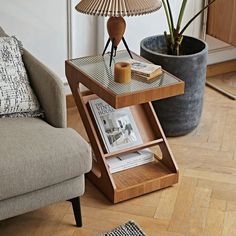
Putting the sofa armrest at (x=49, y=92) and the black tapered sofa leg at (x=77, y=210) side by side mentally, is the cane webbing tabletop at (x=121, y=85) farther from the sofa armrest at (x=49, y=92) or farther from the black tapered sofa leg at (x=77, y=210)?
the black tapered sofa leg at (x=77, y=210)

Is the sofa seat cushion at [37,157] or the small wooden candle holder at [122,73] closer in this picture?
the sofa seat cushion at [37,157]

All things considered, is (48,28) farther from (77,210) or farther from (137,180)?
(77,210)

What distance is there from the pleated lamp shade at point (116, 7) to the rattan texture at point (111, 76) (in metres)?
0.27

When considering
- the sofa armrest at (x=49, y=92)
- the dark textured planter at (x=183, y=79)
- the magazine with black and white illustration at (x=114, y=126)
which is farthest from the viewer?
the dark textured planter at (x=183, y=79)

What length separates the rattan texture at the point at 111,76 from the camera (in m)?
2.20

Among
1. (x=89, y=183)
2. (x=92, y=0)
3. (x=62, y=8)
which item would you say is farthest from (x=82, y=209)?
(x=62, y=8)

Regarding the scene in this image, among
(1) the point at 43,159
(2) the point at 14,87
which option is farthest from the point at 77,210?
(2) the point at 14,87

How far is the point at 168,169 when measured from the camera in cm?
248

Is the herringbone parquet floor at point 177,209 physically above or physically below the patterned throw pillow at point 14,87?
below

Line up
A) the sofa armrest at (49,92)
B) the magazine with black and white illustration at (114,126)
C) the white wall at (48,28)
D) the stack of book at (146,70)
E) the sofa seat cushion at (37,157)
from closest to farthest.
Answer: the sofa seat cushion at (37,157) < the sofa armrest at (49,92) < the stack of book at (146,70) < the magazine with black and white illustration at (114,126) < the white wall at (48,28)

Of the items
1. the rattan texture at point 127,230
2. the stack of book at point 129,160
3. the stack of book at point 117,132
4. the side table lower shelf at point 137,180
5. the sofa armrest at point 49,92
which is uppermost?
the sofa armrest at point 49,92

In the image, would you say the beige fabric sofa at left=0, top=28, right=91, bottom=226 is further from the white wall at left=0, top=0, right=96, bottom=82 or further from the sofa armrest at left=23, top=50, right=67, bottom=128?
the white wall at left=0, top=0, right=96, bottom=82

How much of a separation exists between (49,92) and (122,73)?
31 cm

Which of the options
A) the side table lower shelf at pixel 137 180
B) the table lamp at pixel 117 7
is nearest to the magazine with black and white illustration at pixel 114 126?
the side table lower shelf at pixel 137 180
